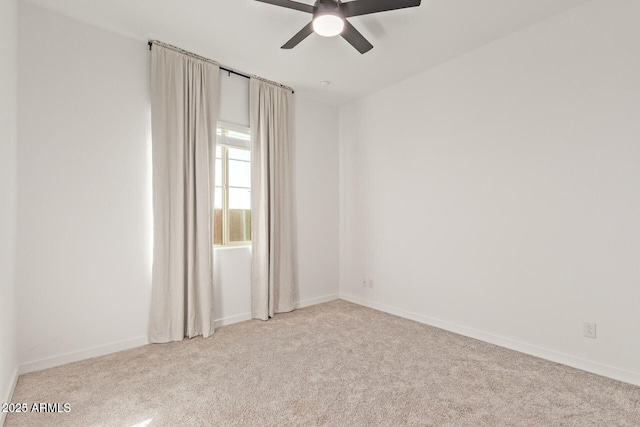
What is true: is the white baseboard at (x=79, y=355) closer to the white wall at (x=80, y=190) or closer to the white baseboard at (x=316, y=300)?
the white wall at (x=80, y=190)

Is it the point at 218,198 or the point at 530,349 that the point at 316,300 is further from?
the point at 530,349

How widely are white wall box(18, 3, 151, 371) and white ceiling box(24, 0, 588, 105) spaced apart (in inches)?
11.8

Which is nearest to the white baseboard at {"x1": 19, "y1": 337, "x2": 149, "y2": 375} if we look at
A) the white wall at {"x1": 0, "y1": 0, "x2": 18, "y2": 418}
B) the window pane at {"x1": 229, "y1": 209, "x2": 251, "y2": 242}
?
the white wall at {"x1": 0, "y1": 0, "x2": 18, "y2": 418}

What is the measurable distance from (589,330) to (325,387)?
2.03 meters

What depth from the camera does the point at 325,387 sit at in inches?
86.1

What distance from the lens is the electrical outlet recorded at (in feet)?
7.98

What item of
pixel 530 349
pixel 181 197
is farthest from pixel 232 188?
pixel 530 349

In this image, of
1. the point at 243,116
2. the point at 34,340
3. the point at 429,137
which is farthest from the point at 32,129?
the point at 429,137

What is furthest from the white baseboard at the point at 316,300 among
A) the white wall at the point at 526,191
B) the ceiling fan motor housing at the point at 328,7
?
the ceiling fan motor housing at the point at 328,7

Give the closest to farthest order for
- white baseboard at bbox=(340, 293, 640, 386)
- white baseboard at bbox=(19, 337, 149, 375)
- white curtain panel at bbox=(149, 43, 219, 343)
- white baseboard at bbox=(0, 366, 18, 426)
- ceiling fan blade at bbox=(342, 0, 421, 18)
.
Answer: white baseboard at bbox=(0, 366, 18, 426) → ceiling fan blade at bbox=(342, 0, 421, 18) → white baseboard at bbox=(340, 293, 640, 386) → white baseboard at bbox=(19, 337, 149, 375) → white curtain panel at bbox=(149, 43, 219, 343)

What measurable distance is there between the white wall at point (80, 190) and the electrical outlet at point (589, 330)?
3.61 meters

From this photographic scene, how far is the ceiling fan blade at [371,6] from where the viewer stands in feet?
6.80

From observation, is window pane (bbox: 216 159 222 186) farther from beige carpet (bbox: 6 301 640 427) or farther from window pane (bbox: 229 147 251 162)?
beige carpet (bbox: 6 301 640 427)

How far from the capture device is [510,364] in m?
2.53
